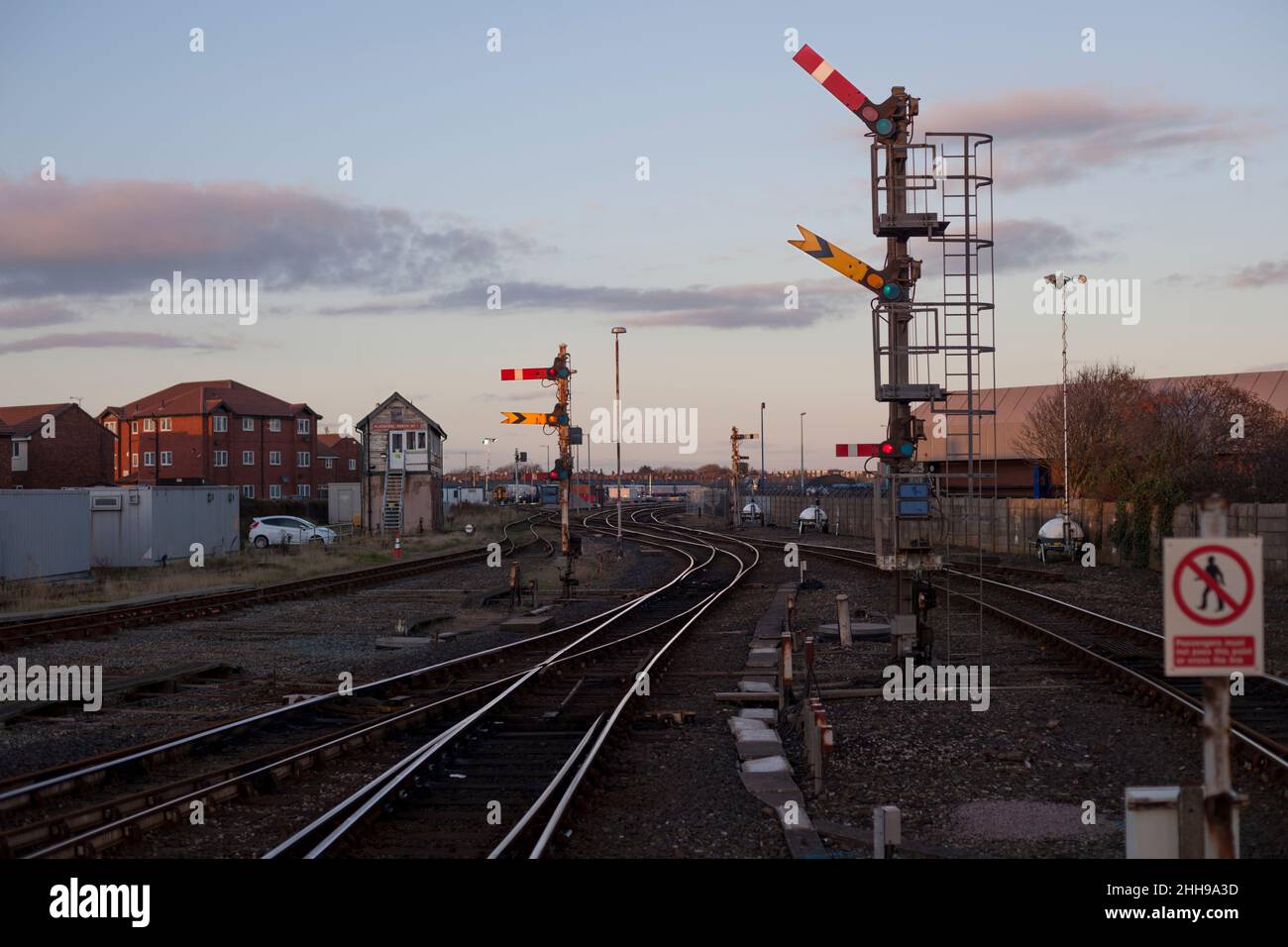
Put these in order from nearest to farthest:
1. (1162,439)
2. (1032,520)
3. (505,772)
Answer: (505,772) → (1032,520) → (1162,439)

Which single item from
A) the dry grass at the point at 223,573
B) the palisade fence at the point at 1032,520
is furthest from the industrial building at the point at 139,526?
the palisade fence at the point at 1032,520

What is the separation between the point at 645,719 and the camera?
505 inches

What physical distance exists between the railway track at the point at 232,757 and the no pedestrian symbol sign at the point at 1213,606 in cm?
673

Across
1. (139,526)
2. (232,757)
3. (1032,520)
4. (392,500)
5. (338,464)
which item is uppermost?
(338,464)

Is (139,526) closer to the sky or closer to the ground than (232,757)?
closer to the sky

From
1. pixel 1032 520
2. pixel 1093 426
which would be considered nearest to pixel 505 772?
pixel 1032 520

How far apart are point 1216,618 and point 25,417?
246ft

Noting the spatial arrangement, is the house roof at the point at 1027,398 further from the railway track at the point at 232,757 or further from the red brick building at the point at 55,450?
the red brick building at the point at 55,450

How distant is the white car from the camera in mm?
46750

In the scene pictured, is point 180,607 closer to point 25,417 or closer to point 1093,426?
point 1093,426

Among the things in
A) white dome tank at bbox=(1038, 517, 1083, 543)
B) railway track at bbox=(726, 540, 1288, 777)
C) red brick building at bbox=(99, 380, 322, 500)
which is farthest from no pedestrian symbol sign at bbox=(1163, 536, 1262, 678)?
red brick building at bbox=(99, 380, 322, 500)

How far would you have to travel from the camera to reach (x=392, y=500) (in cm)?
5822
